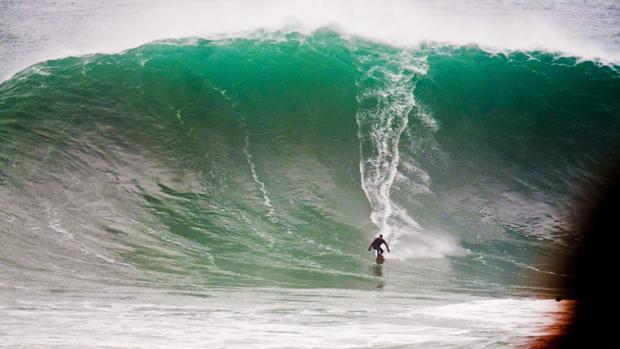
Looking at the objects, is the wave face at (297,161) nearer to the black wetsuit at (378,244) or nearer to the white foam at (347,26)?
the black wetsuit at (378,244)

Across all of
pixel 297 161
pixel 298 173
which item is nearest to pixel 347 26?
pixel 297 161

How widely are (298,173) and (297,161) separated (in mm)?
499

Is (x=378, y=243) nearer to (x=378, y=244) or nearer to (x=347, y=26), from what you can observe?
(x=378, y=244)

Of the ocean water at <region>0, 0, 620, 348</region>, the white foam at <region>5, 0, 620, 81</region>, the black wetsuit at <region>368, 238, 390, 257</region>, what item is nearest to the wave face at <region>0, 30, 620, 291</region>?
the ocean water at <region>0, 0, 620, 348</region>

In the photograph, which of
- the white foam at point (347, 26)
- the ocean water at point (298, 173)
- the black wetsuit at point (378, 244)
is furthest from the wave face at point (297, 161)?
the white foam at point (347, 26)

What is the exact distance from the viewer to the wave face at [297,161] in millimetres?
13625

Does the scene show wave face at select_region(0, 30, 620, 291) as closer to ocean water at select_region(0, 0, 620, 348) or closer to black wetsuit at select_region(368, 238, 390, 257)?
ocean water at select_region(0, 0, 620, 348)

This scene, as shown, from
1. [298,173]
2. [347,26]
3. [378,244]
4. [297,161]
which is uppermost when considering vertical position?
[347,26]

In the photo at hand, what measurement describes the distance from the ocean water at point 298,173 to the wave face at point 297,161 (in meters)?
0.06

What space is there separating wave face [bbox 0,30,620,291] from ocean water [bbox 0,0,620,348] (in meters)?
0.06

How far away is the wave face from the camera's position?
1362 centimetres

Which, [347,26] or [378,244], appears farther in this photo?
[347,26]

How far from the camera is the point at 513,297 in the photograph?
1142 centimetres

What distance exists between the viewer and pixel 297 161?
1766cm
